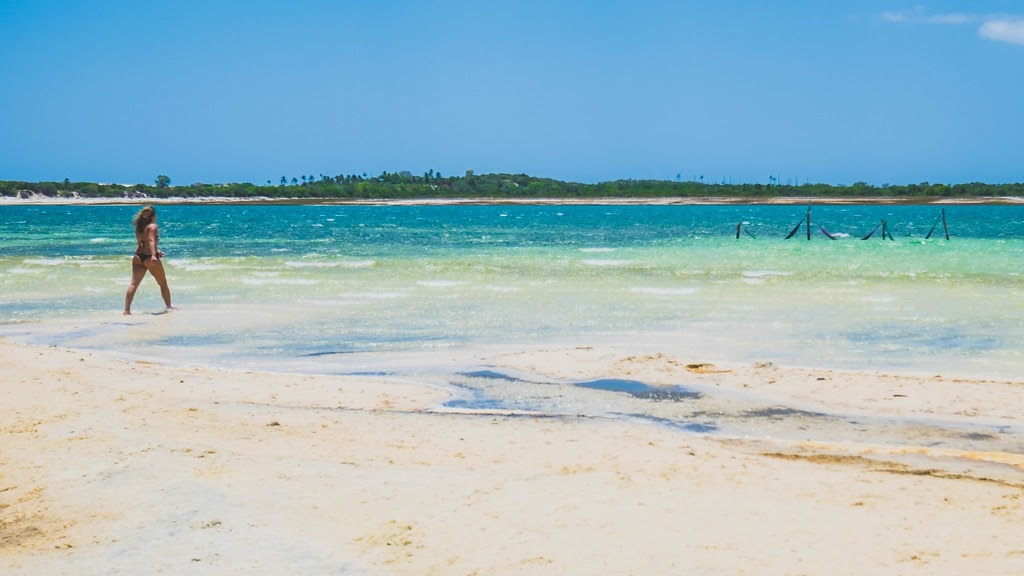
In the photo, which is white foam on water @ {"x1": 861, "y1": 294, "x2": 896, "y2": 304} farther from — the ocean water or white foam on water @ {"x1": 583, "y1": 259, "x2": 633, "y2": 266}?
white foam on water @ {"x1": 583, "y1": 259, "x2": 633, "y2": 266}

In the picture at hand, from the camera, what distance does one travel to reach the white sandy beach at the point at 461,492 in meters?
Result: 4.05

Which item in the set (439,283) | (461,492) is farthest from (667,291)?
(461,492)

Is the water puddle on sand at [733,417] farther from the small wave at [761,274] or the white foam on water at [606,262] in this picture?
the white foam on water at [606,262]

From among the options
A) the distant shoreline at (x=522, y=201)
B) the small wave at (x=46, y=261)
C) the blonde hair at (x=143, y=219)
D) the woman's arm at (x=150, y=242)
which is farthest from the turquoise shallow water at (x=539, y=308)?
the distant shoreline at (x=522, y=201)

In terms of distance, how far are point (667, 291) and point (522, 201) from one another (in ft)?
532

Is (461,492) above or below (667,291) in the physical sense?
above

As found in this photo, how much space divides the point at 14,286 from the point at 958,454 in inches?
731

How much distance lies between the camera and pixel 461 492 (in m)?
4.95

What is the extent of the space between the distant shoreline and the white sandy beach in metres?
166

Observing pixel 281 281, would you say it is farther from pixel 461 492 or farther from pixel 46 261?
pixel 461 492

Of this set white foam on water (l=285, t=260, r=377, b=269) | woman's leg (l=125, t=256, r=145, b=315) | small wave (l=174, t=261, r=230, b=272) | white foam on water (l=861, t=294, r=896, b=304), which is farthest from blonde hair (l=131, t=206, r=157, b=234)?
white foam on water (l=861, t=294, r=896, b=304)

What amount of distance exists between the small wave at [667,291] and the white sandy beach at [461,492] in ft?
30.0

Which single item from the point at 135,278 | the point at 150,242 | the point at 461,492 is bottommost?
the point at 461,492

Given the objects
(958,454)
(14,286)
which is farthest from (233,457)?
(14,286)
